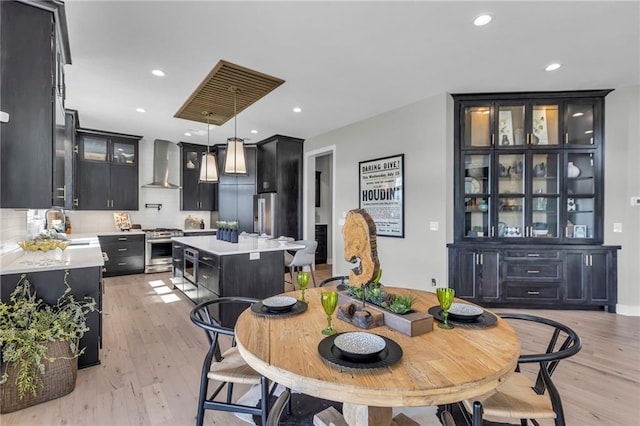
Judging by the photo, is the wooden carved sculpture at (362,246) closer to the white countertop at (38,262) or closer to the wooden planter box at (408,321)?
the wooden planter box at (408,321)

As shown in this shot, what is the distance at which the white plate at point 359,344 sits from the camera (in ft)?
3.51

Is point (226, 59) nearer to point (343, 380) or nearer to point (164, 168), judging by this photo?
point (343, 380)

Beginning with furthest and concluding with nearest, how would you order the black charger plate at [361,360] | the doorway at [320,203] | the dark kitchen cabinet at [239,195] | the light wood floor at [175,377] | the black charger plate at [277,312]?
the dark kitchen cabinet at [239,195]
the doorway at [320,203]
the light wood floor at [175,377]
the black charger plate at [277,312]
the black charger plate at [361,360]

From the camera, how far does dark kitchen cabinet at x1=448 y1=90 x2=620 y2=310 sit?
3.82 metres

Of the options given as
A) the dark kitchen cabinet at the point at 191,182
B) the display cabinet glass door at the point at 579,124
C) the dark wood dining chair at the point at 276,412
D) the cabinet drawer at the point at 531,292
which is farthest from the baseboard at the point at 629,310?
the dark kitchen cabinet at the point at 191,182

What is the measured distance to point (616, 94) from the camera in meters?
3.76

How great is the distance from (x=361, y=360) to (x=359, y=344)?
0.31ft

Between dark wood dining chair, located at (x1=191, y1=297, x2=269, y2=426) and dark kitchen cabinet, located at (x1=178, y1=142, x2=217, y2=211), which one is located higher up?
dark kitchen cabinet, located at (x1=178, y1=142, x2=217, y2=211)

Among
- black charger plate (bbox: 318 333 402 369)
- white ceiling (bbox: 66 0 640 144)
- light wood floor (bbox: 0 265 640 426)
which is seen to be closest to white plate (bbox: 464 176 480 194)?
white ceiling (bbox: 66 0 640 144)

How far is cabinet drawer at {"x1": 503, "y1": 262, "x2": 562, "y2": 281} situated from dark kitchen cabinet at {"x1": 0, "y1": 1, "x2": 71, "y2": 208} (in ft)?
15.4

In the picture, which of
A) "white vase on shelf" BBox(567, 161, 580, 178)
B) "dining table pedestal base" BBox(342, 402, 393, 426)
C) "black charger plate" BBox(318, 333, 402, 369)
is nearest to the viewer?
"black charger plate" BBox(318, 333, 402, 369)

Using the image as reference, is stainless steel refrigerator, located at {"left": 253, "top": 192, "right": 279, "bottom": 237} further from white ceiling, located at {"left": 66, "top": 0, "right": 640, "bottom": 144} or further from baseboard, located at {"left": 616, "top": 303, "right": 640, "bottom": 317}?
baseboard, located at {"left": 616, "top": 303, "right": 640, "bottom": 317}

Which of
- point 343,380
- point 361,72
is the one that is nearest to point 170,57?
point 361,72

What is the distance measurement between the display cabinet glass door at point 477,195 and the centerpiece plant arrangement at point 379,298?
2.87 meters
